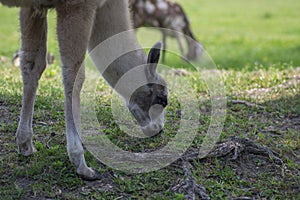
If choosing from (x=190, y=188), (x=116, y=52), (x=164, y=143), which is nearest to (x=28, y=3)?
(x=116, y=52)

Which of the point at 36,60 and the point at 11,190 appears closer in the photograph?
the point at 11,190

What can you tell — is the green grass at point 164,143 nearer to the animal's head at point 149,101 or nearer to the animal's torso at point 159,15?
the animal's head at point 149,101

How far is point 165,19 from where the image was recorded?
15.2 m

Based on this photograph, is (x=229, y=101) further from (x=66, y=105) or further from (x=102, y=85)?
(x=66, y=105)

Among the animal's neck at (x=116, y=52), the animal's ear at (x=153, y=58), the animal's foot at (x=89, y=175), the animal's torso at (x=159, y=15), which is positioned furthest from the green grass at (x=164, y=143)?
the animal's torso at (x=159, y=15)

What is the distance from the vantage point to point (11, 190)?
4.44 meters

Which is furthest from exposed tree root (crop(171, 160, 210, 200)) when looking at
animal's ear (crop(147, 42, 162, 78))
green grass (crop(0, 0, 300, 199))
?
animal's ear (crop(147, 42, 162, 78))

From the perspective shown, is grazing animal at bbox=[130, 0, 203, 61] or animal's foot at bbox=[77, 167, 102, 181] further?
grazing animal at bbox=[130, 0, 203, 61]

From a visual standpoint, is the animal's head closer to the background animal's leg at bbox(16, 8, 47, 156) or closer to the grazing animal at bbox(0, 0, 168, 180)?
the grazing animal at bbox(0, 0, 168, 180)

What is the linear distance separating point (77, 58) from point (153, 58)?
86cm

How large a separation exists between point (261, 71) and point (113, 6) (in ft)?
12.8

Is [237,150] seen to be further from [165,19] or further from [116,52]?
[165,19]

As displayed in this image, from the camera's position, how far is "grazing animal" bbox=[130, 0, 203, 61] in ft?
47.6

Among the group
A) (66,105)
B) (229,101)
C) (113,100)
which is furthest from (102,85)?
(66,105)
